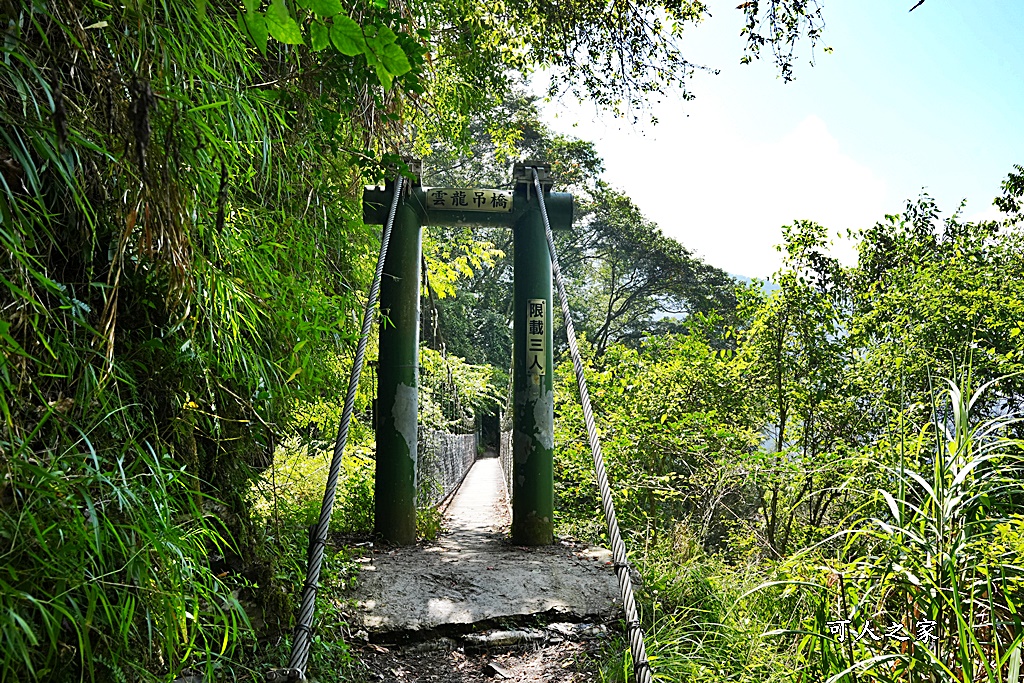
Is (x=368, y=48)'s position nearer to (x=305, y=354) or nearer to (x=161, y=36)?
(x=161, y=36)

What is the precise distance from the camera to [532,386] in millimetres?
3764

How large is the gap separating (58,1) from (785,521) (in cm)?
569

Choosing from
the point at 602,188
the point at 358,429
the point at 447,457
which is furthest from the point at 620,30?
the point at 602,188

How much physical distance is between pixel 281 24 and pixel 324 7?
6 cm

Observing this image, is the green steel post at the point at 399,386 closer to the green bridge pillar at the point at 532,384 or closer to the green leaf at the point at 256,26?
the green bridge pillar at the point at 532,384

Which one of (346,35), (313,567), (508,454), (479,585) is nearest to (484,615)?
(479,585)

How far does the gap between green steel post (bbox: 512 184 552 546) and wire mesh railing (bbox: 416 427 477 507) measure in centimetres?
61

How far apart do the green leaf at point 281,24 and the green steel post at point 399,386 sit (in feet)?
8.85

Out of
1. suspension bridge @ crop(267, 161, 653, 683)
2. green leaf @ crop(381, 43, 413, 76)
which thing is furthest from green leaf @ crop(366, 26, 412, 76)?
suspension bridge @ crop(267, 161, 653, 683)

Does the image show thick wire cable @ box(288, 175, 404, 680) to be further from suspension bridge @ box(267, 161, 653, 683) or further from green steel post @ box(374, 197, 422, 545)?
green steel post @ box(374, 197, 422, 545)

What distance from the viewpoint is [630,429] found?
4676 millimetres

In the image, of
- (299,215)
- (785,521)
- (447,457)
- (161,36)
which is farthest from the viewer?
(447,457)

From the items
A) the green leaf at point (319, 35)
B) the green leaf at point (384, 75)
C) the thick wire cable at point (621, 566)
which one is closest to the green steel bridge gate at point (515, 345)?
the thick wire cable at point (621, 566)

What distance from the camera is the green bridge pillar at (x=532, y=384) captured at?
3.70 m
